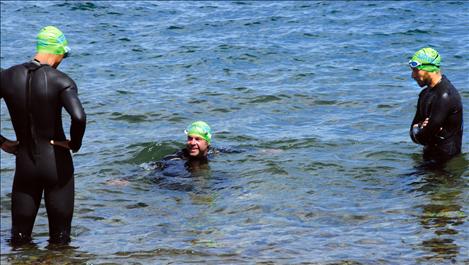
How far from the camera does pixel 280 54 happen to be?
21.4m

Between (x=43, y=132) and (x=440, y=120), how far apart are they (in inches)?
207

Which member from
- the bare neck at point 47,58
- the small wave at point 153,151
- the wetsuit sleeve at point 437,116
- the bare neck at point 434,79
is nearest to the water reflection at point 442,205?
the wetsuit sleeve at point 437,116

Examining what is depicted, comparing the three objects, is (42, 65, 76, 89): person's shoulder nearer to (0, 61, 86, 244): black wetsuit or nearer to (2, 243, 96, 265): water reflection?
(0, 61, 86, 244): black wetsuit

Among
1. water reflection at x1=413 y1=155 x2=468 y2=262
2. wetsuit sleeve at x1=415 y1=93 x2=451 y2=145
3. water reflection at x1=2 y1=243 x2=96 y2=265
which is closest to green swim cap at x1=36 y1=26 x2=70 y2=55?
water reflection at x1=2 y1=243 x2=96 y2=265

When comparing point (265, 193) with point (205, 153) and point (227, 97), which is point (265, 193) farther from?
point (227, 97)

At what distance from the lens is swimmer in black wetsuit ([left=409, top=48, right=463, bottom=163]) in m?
10.4

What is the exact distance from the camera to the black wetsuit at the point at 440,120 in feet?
34.2

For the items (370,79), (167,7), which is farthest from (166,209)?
(167,7)

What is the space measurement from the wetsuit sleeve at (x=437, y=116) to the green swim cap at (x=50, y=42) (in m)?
5.00

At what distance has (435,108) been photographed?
34.2 ft

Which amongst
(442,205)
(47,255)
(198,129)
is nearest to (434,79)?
(442,205)

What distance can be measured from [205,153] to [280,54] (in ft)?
30.9

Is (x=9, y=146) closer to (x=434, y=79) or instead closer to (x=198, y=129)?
(x=198, y=129)

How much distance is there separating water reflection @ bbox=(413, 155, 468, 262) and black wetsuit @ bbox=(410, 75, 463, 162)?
0.24 metres
